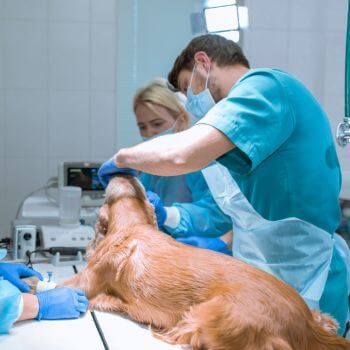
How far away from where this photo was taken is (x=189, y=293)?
1.22 m

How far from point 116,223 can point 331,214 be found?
2.19 feet

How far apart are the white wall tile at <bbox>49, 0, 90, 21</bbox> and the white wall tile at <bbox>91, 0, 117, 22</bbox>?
4 centimetres

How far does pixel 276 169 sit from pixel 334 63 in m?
2.21

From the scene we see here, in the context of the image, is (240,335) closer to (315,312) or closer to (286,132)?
(315,312)

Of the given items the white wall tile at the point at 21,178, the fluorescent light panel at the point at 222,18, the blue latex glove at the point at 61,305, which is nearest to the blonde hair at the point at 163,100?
the fluorescent light panel at the point at 222,18

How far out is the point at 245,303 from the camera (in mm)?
1123

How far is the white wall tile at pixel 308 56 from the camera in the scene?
11.4 feet

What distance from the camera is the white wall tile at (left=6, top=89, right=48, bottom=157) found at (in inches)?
140

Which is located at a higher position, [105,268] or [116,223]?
[116,223]

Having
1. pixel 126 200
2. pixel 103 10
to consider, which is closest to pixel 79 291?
pixel 126 200

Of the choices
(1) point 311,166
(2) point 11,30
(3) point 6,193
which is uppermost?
(2) point 11,30

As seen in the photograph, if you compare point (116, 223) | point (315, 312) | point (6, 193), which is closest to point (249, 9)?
point (6, 193)

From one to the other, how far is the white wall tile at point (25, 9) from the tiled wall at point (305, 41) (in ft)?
4.69

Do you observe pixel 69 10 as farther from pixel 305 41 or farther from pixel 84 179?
pixel 305 41
